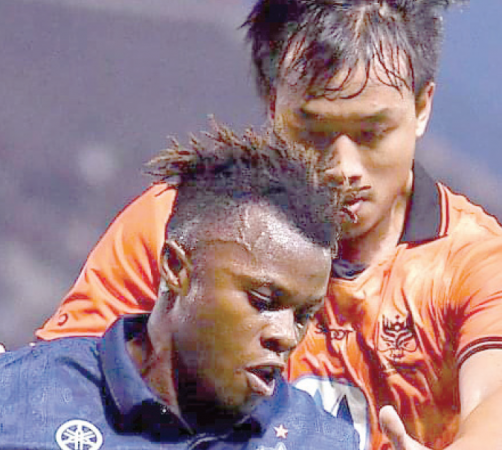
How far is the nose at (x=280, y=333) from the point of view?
1153 millimetres

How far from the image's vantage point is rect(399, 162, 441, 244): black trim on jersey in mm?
1467

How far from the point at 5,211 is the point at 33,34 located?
0.21 m

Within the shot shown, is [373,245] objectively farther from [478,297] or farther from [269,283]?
[269,283]

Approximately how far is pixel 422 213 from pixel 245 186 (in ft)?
1.04

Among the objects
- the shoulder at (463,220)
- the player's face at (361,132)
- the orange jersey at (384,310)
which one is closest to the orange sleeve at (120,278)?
the orange jersey at (384,310)

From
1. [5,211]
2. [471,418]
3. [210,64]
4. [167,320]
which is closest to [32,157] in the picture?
[5,211]

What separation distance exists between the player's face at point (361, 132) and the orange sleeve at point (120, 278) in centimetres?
15

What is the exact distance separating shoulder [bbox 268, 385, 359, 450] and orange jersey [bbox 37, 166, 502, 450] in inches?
4.2

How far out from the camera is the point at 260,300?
1.16 metres

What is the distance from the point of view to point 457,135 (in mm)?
1733

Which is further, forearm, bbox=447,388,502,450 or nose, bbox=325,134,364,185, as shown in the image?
nose, bbox=325,134,364,185

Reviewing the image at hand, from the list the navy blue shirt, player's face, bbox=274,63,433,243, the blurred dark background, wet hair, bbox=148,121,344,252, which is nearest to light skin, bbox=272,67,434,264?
player's face, bbox=274,63,433,243

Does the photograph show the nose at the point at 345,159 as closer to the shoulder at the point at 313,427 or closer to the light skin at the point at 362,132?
the light skin at the point at 362,132

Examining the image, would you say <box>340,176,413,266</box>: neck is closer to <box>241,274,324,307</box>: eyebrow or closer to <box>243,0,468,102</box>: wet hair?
<box>243,0,468,102</box>: wet hair
